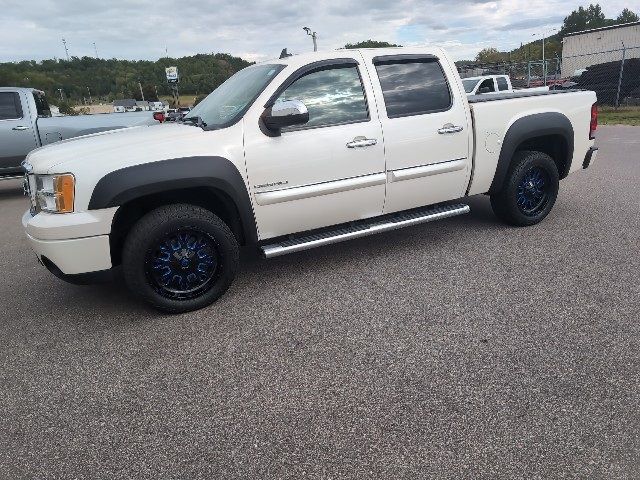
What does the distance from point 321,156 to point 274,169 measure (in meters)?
0.41

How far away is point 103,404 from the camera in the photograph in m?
2.62

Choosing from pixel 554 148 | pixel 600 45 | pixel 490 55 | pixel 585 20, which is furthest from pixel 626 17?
pixel 554 148

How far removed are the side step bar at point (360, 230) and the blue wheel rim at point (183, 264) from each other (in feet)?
1.49

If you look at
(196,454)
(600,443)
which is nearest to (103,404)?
(196,454)

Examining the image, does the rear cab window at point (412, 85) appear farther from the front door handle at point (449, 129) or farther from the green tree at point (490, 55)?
the green tree at point (490, 55)

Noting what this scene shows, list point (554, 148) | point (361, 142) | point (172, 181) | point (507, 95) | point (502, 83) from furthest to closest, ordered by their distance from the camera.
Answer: point (502, 83) → point (554, 148) → point (507, 95) → point (361, 142) → point (172, 181)

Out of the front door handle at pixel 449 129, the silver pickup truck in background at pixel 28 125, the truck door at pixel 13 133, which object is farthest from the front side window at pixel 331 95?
the truck door at pixel 13 133

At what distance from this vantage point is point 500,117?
4648mm

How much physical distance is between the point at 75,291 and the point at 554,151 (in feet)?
16.7

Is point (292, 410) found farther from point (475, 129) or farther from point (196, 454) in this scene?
point (475, 129)

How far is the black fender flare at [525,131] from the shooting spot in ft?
15.5

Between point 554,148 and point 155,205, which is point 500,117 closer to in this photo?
point 554,148

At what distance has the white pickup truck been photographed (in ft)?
10.8

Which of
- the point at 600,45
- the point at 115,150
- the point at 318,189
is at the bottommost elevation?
the point at 318,189
